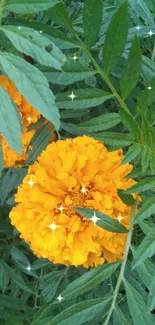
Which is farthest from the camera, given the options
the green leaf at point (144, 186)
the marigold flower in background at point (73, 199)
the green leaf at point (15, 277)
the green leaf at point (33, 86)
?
the green leaf at point (15, 277)

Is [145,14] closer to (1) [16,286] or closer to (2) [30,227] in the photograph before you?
(2) [30,227]

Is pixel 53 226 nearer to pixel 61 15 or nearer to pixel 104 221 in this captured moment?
pixel 104 221

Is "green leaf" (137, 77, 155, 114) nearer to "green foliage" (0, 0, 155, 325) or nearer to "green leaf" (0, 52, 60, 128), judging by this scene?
"green foliage" (0, 0, 155, 325)

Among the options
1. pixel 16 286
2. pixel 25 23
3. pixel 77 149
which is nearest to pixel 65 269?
pixel 16 286

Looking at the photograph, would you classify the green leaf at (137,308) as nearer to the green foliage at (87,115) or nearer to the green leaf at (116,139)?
the green foliage at (87,115)

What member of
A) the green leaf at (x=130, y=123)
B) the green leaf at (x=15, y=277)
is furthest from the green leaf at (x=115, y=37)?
the green leaf at (x=15, y=277)

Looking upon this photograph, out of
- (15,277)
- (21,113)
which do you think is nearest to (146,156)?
(21,113)
